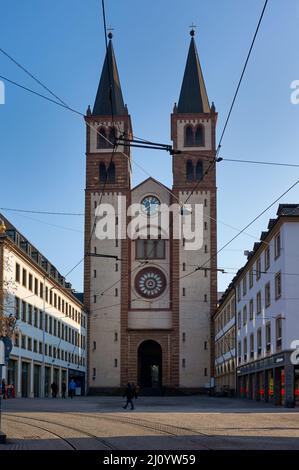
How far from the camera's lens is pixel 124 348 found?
7844cm

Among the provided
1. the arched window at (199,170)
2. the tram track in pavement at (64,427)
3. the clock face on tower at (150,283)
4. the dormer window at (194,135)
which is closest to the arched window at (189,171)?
the arched window at (199,170)

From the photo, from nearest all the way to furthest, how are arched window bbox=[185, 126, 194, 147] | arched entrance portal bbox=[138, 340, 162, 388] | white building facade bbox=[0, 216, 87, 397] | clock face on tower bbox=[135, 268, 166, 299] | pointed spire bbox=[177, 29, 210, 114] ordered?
white building facade bbox=[0, 216, 87, 397] < clock face on tower bbox=[135, 268, 166, 299] < arched window bbox=[185, 126, 194, 147] < pointed spire bbox=[177, 29, 210, 114] < arched entrance portal bbox=[138, 340, 162, 388]

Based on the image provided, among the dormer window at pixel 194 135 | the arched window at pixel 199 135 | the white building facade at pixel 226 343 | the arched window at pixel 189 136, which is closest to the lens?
the white building facade at pixel 226 343

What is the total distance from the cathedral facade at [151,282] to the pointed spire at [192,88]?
3.45 meters

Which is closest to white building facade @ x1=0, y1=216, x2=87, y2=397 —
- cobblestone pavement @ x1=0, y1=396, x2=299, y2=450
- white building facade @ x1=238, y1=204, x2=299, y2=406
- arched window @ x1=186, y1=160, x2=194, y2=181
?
white building facade @ x1=238, y1=204, x2=299, y2=406

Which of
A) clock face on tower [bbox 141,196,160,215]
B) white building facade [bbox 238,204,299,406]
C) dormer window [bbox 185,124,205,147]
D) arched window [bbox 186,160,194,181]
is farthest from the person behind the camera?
dormer window [bbox 185,124,205,147]

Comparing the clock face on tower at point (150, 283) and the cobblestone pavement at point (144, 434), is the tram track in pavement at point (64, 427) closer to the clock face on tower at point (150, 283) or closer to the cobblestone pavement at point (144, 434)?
the cobblestone pavement at point (144, 434)

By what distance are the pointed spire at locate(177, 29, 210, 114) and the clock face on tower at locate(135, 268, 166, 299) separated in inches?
730

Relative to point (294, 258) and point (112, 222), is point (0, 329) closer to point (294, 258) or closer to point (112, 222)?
point (294, 258)

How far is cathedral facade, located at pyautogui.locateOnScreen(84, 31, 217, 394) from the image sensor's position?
78.2m

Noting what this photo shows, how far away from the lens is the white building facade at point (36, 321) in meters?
55.5

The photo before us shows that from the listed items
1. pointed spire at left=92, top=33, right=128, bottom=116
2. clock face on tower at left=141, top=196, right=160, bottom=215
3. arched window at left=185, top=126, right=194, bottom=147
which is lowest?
clock face on tower at left=141, top=196, right=160, bottom=215

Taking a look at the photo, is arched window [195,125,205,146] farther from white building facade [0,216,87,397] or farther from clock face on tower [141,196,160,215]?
white building facade [0,216,87,397]
